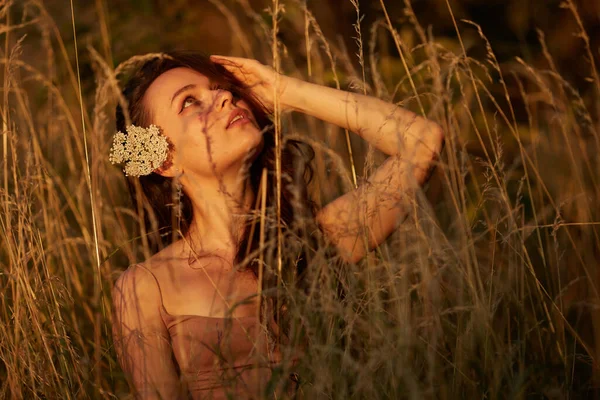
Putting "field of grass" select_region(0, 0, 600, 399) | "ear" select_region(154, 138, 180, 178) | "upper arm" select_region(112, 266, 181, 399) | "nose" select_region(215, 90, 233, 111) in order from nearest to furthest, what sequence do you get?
"field of grass" select_region(0, 0, 600, 399) < "upper arm" select_region(112, 266, 181, 399) < "nose" select_region(215, 90, 233, 111) < "ear" select_region(154, 138, 180, 178)

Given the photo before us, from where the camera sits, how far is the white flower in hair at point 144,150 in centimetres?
254

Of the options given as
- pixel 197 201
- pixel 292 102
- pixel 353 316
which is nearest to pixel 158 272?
pixel 197 201

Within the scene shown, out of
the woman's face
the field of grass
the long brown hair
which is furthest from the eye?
the field of grass

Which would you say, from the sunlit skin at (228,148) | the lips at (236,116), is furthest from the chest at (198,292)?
the lips at (236,116)

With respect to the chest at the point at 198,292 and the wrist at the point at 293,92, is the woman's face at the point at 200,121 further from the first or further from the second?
the chest at the point at 198,292

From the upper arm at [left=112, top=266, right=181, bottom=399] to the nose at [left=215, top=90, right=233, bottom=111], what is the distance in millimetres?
530

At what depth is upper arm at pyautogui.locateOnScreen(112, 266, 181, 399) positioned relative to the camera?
2271 millimetres

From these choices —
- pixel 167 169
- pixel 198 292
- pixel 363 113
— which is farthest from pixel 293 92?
pixel 198 292

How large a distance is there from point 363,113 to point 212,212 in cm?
56

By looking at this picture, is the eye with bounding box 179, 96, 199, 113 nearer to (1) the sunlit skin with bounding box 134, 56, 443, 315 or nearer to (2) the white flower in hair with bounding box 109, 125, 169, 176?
(1) the sunlit skin with bounding box 134, 56, 443, 315

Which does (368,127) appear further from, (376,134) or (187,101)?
(187,101)

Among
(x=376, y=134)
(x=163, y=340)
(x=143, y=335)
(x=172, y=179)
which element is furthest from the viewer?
(x=172, y=179)

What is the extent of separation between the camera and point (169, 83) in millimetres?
2643

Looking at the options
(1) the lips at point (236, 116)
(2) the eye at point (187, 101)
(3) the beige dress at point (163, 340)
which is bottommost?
(3) the beige dress at point (163, 340)
